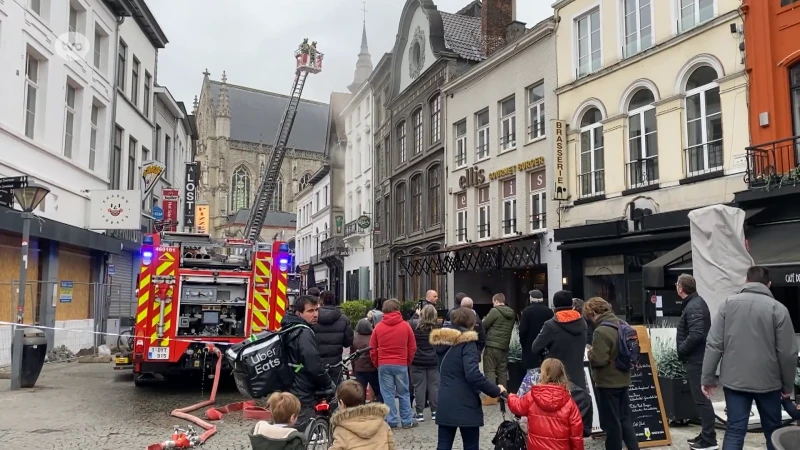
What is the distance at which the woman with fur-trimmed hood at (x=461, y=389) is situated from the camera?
5.54 metres

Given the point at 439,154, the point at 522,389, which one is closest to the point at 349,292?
the point at 439,154

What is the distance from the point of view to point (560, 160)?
59.5ft

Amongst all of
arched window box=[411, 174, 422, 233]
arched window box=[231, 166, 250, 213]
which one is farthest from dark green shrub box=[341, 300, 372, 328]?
arched window box=[231, 166, 250, 213]

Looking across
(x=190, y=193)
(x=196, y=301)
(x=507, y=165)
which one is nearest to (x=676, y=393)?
(x=196, y=301)

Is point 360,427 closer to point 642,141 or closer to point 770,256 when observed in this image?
point 770,256

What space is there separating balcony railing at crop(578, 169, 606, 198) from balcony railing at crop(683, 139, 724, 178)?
254 cm

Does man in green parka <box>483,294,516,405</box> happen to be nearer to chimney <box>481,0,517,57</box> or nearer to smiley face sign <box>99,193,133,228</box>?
smiley face sign <box>99,193,133,228</box>

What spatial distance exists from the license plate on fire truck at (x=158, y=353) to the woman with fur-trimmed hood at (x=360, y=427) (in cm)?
698

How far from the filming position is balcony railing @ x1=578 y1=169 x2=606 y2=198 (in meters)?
17.1

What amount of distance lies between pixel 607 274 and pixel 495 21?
→ 12271 mm

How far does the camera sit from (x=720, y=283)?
9.80 m

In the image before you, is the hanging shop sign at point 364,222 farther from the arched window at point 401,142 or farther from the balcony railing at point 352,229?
the arched window at point 401,142

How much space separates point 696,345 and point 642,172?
984 centimetres

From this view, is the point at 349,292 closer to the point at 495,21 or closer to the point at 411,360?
the point at 495,21
